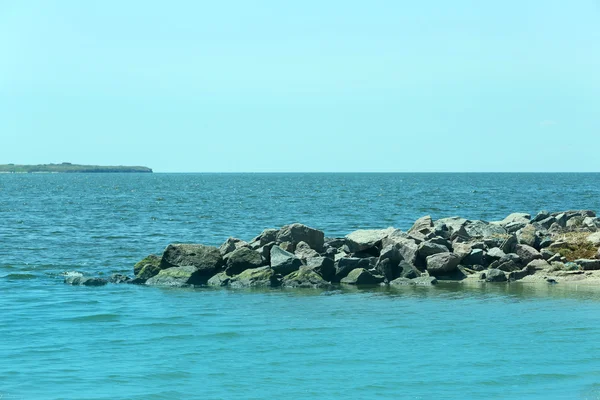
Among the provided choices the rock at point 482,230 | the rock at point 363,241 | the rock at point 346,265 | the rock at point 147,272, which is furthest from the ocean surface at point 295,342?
the rock at point 482,230

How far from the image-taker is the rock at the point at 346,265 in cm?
2409

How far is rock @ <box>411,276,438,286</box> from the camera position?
23.3 m

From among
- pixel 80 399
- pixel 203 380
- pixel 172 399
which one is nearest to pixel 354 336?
pixel 203 380

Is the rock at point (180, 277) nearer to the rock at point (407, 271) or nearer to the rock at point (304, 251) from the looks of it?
the rock at point (304, 251)

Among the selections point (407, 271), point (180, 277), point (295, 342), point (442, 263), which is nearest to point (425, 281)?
point (407, 271)

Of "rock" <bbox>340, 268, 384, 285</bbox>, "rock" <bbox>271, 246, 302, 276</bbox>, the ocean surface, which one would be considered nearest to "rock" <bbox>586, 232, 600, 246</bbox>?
the ocean surface

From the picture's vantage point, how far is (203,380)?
13.6 m

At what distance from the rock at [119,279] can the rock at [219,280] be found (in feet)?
9.39

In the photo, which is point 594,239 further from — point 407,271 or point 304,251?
point 304,251

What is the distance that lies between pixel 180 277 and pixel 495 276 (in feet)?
31.2

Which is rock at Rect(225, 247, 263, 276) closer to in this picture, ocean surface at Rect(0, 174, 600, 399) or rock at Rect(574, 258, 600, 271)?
ocean surface at Rect(0, 174, 600, 399)

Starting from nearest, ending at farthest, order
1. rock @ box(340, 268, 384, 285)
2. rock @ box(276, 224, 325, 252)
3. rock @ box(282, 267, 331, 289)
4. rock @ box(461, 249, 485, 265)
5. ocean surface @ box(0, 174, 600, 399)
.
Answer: ocean surface @ box(0, 174, 600, 399)
rock @ box(282, 267, 331, 289)
rock @ box(340, 268, 384, 285)
rock @ box(461, 249, 485, 265)
rock @ box(276, 224, 325, 252)

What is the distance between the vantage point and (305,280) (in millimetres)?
23344

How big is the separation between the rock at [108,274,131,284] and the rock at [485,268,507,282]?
11131 millimetres
